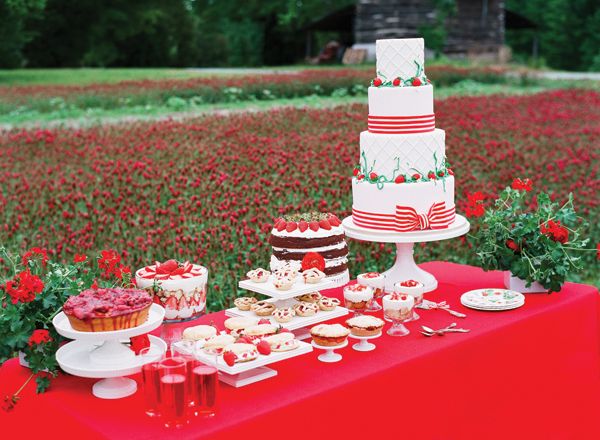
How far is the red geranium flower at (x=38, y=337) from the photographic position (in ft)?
10.7

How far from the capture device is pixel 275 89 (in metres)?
17.9

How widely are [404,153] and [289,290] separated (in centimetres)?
117

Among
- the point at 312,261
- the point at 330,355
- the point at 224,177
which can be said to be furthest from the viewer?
the point at 224,177

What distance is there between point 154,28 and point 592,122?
25.3m

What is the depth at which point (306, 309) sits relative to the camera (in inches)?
148

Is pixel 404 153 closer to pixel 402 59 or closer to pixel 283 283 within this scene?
pixel 402 59

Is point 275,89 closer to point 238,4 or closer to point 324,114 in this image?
point 324,114

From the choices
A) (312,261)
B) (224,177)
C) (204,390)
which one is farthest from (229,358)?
(224,177)

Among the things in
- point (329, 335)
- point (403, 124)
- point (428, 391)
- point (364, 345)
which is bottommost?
point (428, 391)

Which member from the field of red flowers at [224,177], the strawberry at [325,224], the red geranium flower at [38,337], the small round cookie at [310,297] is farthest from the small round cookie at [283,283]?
the field of red flowers at [224,177]

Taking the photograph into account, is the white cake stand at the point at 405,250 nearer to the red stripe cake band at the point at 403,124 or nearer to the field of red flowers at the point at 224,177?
the red stripe cake band at the point at 403,124

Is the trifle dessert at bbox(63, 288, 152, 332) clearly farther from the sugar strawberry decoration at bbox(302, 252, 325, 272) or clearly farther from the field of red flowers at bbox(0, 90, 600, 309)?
the field of red flowers at bbox(0, 90, 600, 309)

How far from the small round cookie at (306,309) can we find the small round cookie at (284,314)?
0.09 feet

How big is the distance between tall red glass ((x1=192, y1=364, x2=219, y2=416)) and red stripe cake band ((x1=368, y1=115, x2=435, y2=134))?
202 cm
